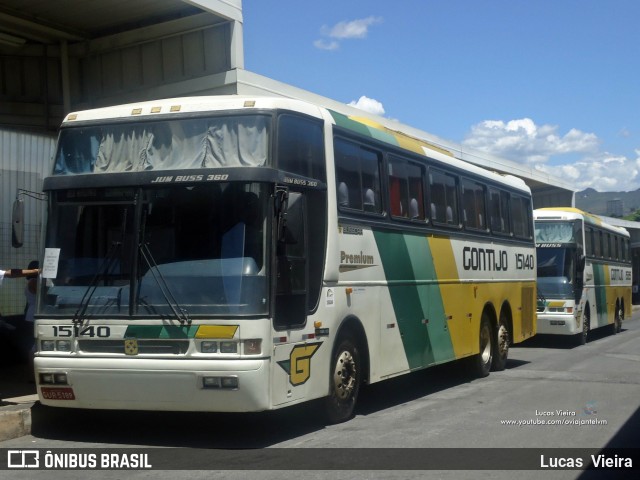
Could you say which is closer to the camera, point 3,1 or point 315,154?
point 315,154

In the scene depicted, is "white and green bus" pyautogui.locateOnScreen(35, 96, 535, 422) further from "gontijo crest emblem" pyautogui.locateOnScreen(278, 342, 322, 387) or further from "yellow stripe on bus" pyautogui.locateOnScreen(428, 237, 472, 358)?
"yellow stripe on bus" pyautogui.locateOnScreen(428, 237, 472, 358)

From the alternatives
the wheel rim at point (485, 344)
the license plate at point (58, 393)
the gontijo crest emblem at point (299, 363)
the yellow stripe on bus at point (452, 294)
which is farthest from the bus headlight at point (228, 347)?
the wheel rim at point (485, 344)

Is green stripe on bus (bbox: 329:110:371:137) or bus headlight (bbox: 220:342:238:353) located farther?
green stripe on bus (bbox: 329:110:371:137)

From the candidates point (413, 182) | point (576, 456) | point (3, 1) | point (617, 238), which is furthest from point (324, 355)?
point (617, 238)

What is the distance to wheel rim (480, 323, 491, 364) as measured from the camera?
620 inches

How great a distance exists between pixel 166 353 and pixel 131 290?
726 mm

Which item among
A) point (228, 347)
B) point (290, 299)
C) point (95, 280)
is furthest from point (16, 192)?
point (228, 347)

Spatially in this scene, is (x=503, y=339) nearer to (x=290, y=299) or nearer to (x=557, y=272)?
(x=557, y=272)

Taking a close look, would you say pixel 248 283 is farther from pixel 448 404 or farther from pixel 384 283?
pixel 448 404

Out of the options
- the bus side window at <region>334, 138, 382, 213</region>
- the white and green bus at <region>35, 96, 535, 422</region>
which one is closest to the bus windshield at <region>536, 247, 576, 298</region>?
the bus side window at <region>334, 138, 382, 213</region>

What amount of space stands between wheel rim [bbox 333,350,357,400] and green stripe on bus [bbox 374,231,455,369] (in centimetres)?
154

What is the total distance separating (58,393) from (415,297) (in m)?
5.34

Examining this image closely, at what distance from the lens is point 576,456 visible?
334 inches

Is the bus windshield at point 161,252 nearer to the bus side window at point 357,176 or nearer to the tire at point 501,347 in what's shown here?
the bus side window at point 357,176
